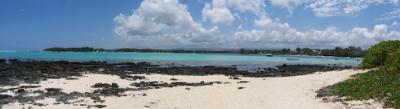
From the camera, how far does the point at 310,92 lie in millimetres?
20266

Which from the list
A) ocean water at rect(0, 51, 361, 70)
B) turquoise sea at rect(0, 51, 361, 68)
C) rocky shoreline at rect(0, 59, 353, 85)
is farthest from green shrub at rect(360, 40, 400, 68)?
turquoise sea at rect(0, 51, 361, 68)

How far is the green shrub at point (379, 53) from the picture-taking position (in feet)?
101

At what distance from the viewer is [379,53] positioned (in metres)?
31.3

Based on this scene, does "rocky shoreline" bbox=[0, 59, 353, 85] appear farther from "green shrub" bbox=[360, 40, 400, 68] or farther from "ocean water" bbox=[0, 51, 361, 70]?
"ocean water" bbox=[0, 51, 361, 70]

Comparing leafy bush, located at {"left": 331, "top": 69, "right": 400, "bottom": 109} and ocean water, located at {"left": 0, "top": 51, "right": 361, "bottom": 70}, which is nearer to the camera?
leafy bush, located at {"left": 331, "top": 69, "right": 400, "bottom": 109}

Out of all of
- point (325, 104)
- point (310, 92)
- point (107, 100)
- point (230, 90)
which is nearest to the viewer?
point (325, 104)

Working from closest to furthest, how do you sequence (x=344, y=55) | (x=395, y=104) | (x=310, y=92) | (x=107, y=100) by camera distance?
(x=395, y=104) → (x=107, y=100) → (x=310, y=92) → (x=344, y=55)

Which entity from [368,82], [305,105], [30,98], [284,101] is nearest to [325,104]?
[305,105]

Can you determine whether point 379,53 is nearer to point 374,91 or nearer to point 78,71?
point 374,91

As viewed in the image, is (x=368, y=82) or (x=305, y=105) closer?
(x=305, y=105)

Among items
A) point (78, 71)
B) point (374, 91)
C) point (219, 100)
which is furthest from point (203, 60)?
point (374, 91)

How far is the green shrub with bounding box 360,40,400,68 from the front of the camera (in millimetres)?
30719

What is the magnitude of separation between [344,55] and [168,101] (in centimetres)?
14702

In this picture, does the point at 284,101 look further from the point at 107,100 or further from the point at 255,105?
the point at 107,100
